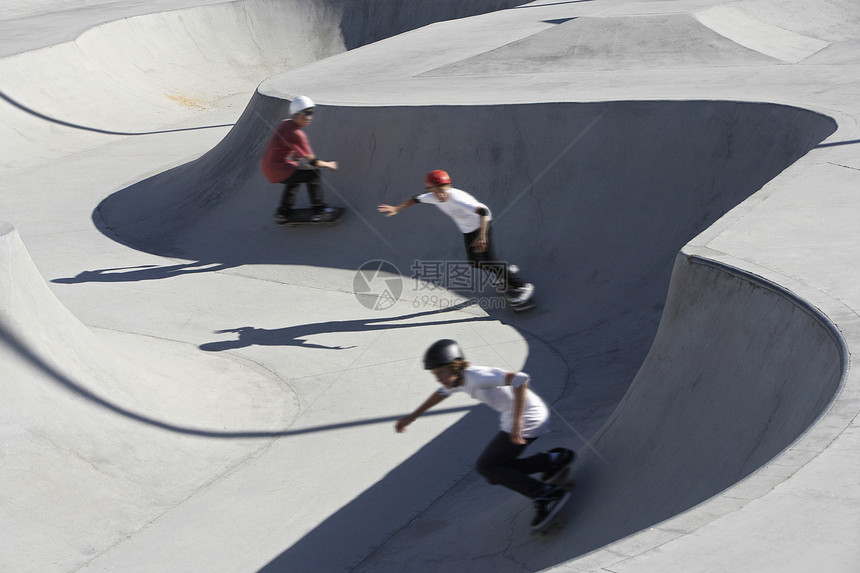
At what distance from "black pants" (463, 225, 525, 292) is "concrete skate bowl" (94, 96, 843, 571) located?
37 cm

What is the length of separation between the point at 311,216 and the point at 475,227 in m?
3.08

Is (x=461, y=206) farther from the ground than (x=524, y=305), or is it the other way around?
(x=461, y=206)

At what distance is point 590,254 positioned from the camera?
9.00m

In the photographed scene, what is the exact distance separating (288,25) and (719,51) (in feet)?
47.0

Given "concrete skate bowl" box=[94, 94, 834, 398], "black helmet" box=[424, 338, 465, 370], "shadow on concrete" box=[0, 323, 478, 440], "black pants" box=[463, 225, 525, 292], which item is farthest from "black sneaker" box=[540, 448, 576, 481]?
"black pants" box=[463, 225, 525, 292]

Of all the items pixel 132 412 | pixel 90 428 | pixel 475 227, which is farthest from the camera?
pixel 475 227

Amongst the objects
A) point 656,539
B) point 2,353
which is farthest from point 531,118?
point 656,539

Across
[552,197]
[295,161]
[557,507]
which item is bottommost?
[557,507]

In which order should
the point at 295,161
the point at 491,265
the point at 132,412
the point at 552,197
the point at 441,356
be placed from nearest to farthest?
the point at 441,356 < the point at 132,412 < the point at 491,265 < the point at 552,197 < the point at 295,161

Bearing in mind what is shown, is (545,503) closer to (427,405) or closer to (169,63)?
(427,405)

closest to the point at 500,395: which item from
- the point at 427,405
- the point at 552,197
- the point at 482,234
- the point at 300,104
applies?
the point at 427,405

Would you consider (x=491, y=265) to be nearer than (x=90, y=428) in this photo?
No

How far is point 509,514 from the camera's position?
17.9 feet

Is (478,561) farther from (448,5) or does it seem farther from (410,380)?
(448,5)
